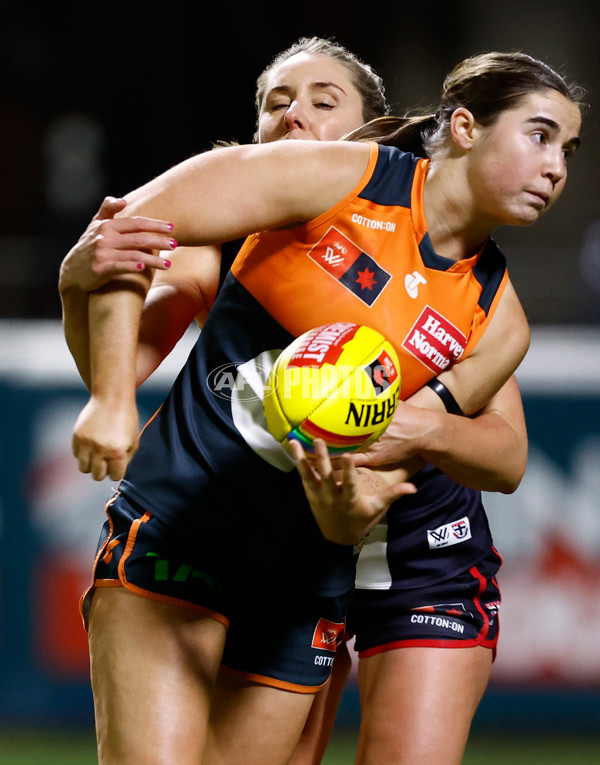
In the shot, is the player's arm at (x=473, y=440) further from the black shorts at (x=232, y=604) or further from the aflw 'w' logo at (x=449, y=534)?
the black shorts at (x=232, y=604)

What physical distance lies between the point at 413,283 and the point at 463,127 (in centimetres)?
37

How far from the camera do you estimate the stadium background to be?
4.66m

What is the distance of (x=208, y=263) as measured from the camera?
2.58 metres

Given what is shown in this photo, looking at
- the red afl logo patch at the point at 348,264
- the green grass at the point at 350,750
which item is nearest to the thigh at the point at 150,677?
the red afl logo patch at the point at 348,264

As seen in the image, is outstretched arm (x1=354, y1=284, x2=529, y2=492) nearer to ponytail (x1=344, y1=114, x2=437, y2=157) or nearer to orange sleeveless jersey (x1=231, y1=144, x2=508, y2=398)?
orange sleeveless jersey (x1=231, y1=144, x2=508, y2=398)

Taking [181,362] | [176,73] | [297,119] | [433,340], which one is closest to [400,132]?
[297,119]

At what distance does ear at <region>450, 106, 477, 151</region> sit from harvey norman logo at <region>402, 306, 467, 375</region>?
374mm

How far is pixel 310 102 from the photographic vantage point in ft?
9.20

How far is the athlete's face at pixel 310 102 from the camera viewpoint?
2.76m

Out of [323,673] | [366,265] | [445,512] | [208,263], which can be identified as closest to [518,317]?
[366,265]

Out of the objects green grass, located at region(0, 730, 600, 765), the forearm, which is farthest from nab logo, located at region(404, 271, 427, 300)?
green grass, located at region(0, 730, 600, 765)

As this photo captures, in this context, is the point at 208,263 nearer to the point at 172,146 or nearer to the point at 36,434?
the point at 36,434

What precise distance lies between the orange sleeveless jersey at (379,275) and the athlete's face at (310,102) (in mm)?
532

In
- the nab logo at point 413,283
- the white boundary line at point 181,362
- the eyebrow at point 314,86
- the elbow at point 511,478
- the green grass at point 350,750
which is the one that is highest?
the eyebrow at point 314,86
